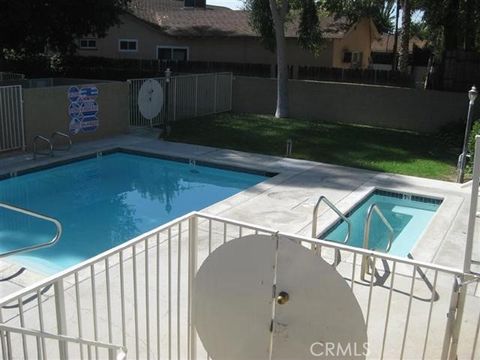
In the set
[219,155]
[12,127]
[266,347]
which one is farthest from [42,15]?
[266,347]

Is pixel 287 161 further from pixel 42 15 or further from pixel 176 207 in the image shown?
pixel 42 15

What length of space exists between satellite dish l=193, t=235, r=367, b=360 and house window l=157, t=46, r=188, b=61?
22427 millimetres

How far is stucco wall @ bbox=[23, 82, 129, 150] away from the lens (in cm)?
1241

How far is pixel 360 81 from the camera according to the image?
61.4 ft

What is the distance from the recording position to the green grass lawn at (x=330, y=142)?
40.2 feet

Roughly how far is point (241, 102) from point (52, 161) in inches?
379

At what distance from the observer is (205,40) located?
79.8ft

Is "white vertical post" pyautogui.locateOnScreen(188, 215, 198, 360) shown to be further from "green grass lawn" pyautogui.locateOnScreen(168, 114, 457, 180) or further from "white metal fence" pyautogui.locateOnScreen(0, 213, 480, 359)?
"green grass lawn" pyautogui.locateOnScreen(168, 114, 457, 180)

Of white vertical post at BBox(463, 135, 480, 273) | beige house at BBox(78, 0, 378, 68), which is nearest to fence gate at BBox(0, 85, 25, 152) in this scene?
white vertical post at BBox(463, 135, 480, 273)

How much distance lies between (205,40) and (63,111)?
41.1 feet

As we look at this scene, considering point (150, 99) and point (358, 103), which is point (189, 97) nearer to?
point (150, 99)

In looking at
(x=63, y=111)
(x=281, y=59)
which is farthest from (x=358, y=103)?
(x=63, y=111)

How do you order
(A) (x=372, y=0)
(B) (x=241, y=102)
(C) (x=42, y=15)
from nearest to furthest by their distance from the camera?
1. (C) (x=42, y=15)
2. (B) (x=241, y=102)
3. (A) (x=372, y=0)

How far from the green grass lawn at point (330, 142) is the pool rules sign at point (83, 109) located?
84.6 inches
